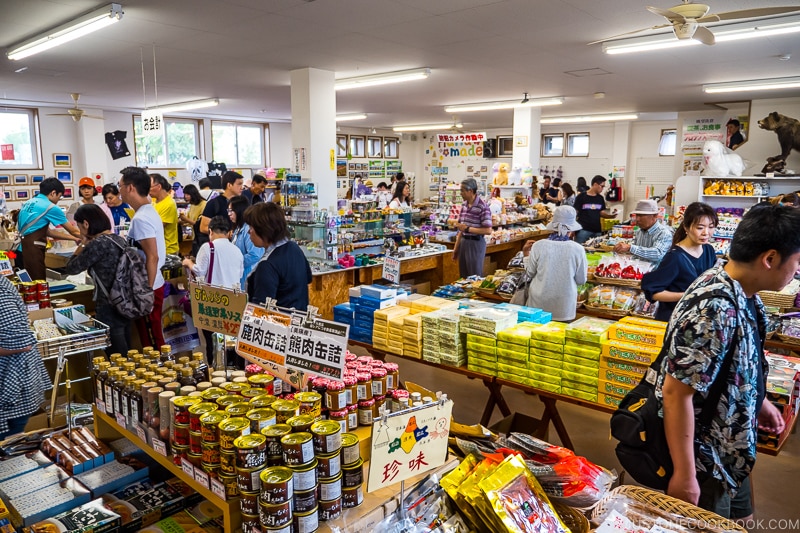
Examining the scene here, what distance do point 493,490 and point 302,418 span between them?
26.6 inches

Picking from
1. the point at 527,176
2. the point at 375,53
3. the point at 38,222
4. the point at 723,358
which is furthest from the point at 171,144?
the point at 723,358

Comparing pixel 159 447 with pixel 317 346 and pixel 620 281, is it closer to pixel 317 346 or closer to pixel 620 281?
pixel 317 346

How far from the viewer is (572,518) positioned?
197 centimetres

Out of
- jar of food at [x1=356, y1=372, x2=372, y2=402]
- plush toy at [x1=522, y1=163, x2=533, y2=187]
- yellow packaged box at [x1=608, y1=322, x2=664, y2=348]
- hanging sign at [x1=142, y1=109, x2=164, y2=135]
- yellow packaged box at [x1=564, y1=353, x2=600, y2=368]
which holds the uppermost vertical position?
hanging sign at [x1=142, y1=109, x2=164, y2=135]

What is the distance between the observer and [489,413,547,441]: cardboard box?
3.42 m

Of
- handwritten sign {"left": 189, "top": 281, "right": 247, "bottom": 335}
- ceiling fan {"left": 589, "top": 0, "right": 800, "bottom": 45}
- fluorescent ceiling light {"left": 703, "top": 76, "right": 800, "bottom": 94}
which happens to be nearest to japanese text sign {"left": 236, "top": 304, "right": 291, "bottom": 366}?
handwritten sign {"left": 189, "top": 281, "right": 247, "bottom": 335}

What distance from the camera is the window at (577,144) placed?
1719 cm

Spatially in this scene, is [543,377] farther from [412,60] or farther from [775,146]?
[775,146]

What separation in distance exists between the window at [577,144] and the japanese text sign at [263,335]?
16.6 meters

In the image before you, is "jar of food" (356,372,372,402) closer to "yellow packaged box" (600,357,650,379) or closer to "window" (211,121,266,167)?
"yellow packaged box" (600,357,650,379)

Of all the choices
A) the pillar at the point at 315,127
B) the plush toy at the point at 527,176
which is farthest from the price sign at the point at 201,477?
the plush toy at the point at 527,176

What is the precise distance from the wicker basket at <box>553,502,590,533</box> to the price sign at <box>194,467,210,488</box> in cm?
125

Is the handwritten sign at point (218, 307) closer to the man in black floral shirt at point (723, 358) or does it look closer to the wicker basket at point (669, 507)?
the wicker basket at point (669, 507)

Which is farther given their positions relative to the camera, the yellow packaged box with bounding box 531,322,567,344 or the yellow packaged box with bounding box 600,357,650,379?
the yellow packaged box with bounding box 531,322,567,344
